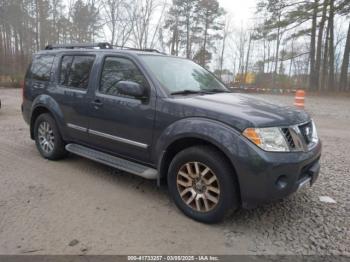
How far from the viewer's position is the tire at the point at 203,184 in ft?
9.91

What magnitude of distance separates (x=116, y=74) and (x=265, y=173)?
95.0 inches

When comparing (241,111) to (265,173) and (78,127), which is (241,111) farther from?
(78,127)

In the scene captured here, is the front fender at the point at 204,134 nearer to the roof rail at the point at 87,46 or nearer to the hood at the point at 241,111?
the hood at the point at 241,111

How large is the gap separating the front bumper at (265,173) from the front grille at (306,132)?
32 centimetres

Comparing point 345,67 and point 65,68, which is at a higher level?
point 345,67

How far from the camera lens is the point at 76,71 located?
15.3 feet

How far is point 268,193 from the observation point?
9.41 ft

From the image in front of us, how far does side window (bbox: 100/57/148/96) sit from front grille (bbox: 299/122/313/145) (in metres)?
1.95

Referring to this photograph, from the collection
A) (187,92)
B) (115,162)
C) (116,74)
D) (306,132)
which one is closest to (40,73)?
(116,74)

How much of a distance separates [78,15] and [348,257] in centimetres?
3584

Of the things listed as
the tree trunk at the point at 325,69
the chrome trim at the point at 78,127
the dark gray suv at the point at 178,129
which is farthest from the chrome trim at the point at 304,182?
the tree trunk at the point at 325,69

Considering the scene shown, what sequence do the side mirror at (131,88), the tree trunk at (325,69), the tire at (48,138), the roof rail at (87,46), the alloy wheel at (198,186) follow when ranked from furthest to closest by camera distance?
the tree trunk at (325,69) → the tire at (48,138) → the roof rail at (87,46) → the side mirror at (131,88) → the alloy wheel at (198,186)

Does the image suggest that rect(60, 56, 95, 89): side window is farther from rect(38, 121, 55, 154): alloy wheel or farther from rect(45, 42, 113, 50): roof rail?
rect(38, 121, 55, 154): alloy wheel

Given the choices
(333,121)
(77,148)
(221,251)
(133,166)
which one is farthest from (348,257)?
(333,121)
